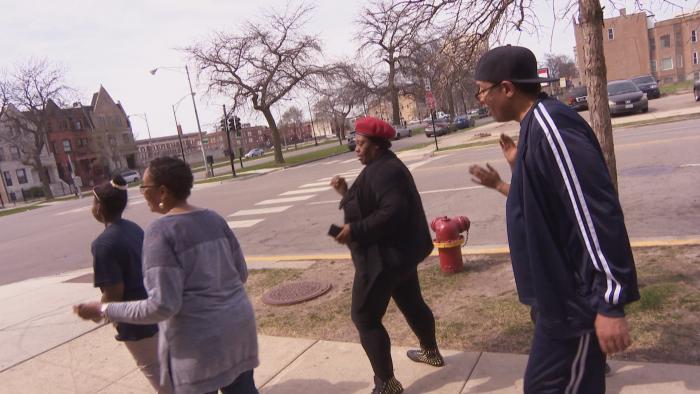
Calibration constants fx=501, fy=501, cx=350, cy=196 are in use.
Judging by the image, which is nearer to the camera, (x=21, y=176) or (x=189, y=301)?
(x=189, y=301)

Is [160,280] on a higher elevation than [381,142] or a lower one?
lower

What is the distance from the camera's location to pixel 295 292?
5.80 m

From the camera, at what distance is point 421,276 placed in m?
5.64

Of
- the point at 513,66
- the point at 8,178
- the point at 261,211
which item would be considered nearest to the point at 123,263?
the point at 513,66

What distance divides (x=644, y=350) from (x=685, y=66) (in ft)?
268

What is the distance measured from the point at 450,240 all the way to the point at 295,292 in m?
1.88

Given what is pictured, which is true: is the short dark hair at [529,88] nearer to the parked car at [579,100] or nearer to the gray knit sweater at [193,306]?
the gray knit sweater at [193,306]

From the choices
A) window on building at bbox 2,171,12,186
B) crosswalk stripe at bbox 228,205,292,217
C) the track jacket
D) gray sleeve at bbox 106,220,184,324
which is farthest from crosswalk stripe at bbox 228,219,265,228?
window on building at bbox 2,171,12,186

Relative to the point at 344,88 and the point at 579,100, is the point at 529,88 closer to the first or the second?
the point at 579,100

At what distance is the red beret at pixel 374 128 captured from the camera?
125 inches

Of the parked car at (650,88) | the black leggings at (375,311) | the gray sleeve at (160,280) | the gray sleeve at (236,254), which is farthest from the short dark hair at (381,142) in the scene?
the parked car at (650,88)

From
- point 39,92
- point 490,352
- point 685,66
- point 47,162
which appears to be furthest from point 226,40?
point 685,66

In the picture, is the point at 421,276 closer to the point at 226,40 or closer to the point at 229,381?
the point at 229,381

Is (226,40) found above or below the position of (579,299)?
above
